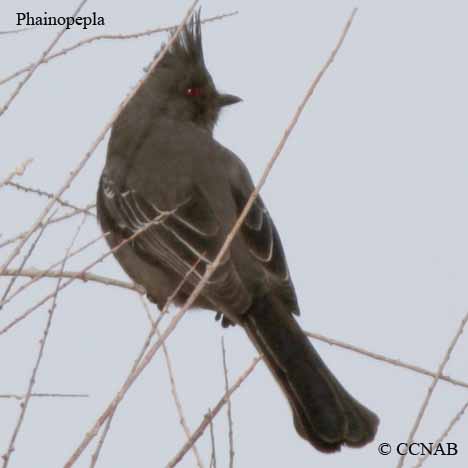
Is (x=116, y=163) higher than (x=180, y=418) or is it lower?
higher

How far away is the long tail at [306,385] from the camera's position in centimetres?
490

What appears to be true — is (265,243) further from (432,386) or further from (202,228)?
(432,386)

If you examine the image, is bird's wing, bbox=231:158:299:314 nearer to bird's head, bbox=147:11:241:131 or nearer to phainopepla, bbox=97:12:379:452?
phainopepla, bbox=97:12:379:452

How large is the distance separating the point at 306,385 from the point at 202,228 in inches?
42.9

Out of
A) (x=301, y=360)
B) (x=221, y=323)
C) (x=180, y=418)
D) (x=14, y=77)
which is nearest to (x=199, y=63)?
(x=221, y=323)

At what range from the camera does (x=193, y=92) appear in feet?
23.7

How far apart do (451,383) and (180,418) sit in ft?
3.82

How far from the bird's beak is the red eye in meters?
0.15

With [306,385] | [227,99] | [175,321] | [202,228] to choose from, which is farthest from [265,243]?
[175,321]

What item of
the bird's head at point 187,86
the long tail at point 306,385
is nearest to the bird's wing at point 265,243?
the long tail at point 306,385

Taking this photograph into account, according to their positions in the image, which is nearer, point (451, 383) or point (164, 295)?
point (451, 383)

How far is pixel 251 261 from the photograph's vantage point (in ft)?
18.7

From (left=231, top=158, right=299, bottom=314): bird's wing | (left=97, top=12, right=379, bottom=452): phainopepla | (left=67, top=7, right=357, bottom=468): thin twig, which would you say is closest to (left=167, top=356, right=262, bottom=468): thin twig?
(left=67, top=7, right=357, bottom=468): thin twig

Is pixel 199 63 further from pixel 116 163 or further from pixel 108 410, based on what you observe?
pixel 108 410
